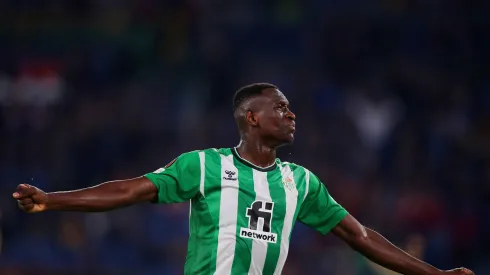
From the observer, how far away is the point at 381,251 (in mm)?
5852

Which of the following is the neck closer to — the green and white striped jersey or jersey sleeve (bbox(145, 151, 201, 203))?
the green and white striped jersey

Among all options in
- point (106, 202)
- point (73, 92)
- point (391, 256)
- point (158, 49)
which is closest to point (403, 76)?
point (158, 49)

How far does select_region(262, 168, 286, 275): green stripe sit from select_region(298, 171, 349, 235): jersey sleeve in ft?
0.86

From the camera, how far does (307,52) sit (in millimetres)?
13906

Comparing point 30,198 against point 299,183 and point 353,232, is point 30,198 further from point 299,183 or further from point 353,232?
point 353,232

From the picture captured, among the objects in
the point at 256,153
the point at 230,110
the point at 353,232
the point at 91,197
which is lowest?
the point at 230,110

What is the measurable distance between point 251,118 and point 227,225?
77cm

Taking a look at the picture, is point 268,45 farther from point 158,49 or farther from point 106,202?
point 106,202

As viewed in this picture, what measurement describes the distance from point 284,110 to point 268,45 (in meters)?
8.26

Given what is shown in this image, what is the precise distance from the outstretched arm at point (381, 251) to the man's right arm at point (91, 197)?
1.39m

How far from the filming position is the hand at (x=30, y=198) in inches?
179

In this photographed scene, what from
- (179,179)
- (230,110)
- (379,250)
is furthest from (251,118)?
(230,110)

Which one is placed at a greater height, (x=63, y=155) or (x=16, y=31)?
(x=16, y=31)

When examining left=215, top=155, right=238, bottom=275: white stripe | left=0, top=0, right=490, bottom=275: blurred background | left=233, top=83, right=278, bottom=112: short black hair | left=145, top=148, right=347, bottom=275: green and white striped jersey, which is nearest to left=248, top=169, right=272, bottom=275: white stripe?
left=145, top=148, right=347, bottom=275: green and white striped jersey
